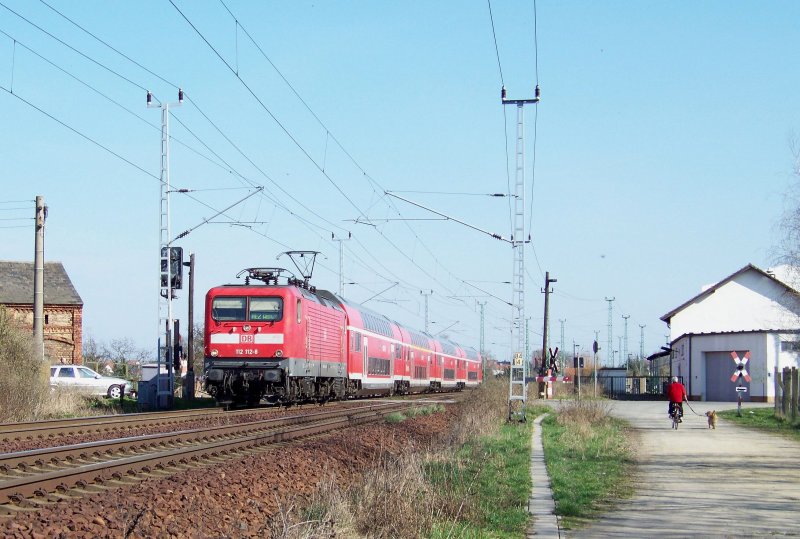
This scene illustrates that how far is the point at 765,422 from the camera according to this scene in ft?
92.2

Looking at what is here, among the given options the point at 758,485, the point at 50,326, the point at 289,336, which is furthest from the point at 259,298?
the point at 50,326

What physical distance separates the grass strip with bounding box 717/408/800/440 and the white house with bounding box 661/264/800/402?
317 centimetres

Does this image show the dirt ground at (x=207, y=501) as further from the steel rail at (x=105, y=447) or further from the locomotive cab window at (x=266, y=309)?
the locomotive cab window at (x=266, y=309)

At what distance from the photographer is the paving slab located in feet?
30.8

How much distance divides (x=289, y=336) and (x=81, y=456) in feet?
42.0

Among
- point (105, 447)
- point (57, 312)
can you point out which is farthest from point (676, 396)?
point (57, 312)

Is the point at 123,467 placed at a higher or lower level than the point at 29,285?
lower

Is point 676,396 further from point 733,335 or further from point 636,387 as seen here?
point 636,387

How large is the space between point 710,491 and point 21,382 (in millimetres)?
18180

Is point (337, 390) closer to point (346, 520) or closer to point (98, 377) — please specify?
point (98, 377)

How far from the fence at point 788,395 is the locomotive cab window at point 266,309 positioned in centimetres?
1444

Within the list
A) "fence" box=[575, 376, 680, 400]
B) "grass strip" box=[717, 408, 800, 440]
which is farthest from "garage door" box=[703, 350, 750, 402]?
"grass strip" box=[717, 408, 800, 440]

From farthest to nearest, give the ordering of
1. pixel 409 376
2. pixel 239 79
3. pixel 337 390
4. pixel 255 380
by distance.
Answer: pixel 409 376
pixel 337 390
pixel 255 380
pixel 239 79

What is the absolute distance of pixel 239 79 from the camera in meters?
19.9
